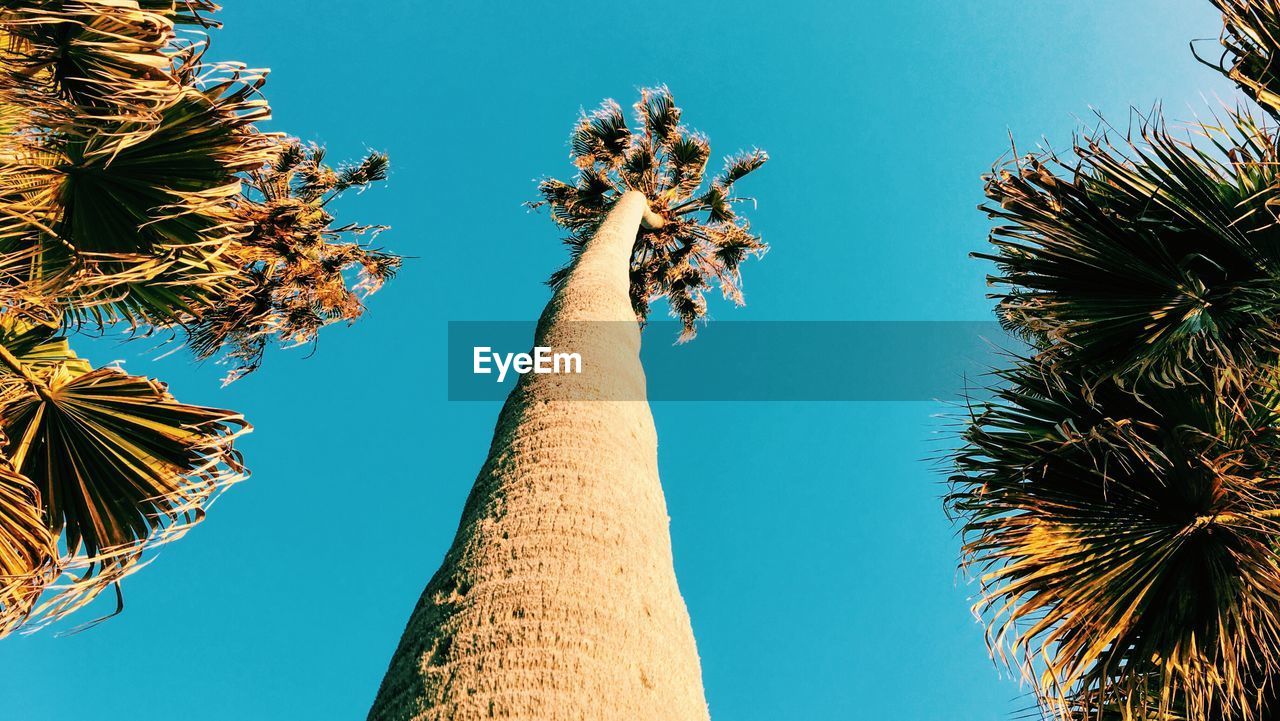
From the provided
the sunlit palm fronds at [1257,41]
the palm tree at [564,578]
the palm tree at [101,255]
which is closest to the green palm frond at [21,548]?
the palm tree at [101,255]

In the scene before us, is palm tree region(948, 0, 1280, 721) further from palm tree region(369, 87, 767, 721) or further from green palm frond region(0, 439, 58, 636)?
green palm frond region(0, 439, 58, 636)

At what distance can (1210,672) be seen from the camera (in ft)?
11.6

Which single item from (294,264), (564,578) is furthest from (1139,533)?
(294,264)

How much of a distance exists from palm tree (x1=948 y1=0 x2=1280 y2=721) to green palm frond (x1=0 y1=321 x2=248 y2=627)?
13.8 feet

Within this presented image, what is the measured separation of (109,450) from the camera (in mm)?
4082

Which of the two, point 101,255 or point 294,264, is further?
point 294,264

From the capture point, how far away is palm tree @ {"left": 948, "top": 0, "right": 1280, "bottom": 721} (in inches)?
136

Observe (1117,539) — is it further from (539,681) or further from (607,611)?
(539,681)

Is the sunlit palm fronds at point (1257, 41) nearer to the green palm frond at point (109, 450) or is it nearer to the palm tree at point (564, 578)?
the palm tree at point (564, 578)

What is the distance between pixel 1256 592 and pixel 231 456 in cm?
511

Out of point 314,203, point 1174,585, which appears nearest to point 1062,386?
point 1174,585

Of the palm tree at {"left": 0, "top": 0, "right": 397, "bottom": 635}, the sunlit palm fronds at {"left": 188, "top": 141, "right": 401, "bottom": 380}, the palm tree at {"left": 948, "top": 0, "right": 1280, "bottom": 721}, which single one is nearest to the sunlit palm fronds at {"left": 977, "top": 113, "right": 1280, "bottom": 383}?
the palm tree at {"left": 948, "top": 0, "right": 1280, "bottom": 721}

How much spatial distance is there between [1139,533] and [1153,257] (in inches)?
53.0

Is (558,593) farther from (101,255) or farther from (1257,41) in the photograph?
(1257,41)
